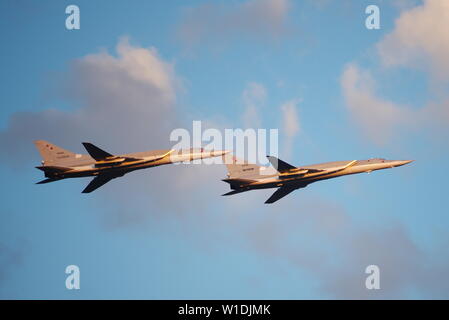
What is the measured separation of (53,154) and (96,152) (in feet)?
28.1

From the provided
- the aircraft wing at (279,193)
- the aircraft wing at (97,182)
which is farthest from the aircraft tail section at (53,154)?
the aircraft wing at (279,193)

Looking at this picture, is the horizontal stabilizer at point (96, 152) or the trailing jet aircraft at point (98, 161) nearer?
the horizontal stabilizer at point (96, 152)

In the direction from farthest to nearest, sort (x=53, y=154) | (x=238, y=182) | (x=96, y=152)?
(x=53, y=154) → (x=238, y=182) → (x=96, y=152)

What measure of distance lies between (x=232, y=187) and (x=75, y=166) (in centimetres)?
1988

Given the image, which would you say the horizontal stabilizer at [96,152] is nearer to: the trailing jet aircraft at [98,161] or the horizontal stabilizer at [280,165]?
the trailing jet aircraft at [98,161]

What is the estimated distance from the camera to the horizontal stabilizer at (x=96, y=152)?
330 feet

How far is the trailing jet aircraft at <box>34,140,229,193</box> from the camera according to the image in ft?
341

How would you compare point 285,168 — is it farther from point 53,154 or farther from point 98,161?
point 53,154

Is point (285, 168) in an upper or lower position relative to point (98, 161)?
lower

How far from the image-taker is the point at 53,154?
10788 centimetres

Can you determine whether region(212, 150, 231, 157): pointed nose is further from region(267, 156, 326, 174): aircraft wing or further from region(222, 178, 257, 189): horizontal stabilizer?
region(267, 156, 326, 174): aircraft wing

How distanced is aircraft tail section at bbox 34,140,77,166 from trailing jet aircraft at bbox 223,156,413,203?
796 inches

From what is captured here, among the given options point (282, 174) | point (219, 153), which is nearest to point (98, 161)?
point (219, 153)
